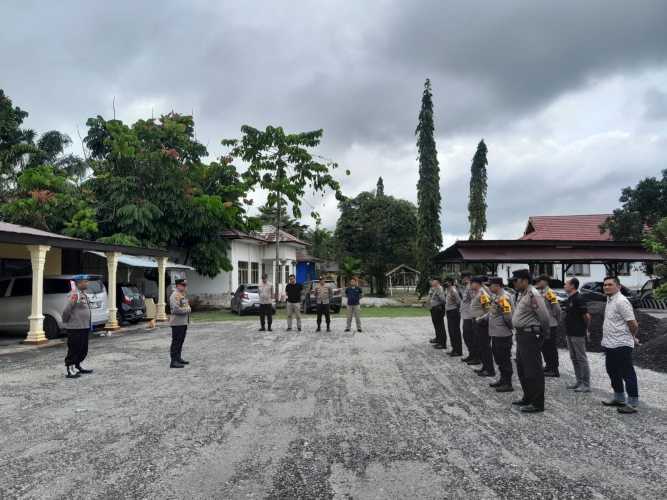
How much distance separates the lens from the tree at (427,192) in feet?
112

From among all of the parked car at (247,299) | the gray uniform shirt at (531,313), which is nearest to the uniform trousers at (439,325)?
the gray uniform shirt at (531,313)

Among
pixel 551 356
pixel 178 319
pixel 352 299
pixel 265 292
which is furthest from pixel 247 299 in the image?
pixel 551 356

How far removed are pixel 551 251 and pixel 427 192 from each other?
13305 mm

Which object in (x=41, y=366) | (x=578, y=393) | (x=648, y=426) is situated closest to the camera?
(x=648, y=426)

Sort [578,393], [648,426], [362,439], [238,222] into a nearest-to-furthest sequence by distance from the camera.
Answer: [362,439] < [648,426] < [578,393] < [238,222]

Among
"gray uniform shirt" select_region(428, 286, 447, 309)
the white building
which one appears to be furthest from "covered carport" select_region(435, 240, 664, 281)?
"gray uniform shirt" select_region(428, 286, 447, 309)

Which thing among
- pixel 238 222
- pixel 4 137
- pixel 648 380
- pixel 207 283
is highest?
pixel 4 137

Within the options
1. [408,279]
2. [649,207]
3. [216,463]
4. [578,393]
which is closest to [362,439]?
[216,463]

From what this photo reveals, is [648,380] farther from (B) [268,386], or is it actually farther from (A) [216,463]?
(A) [216,463]

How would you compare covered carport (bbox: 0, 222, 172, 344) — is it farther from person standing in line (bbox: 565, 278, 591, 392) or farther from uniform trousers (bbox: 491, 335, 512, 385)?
person standing in line (bbox: 565, 278, 591, 392)

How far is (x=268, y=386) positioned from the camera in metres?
6.94

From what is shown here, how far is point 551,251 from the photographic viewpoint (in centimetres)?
2212

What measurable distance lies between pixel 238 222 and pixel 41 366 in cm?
1736

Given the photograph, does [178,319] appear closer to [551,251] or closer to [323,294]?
[323,294]
